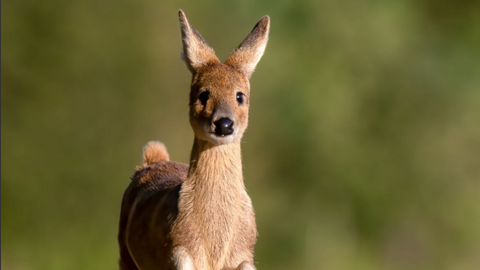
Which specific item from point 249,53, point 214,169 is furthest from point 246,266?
point 249,53

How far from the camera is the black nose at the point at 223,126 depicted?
479 cm

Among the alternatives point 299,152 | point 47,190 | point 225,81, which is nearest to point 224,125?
point 225,81

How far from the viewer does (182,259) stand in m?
4.79

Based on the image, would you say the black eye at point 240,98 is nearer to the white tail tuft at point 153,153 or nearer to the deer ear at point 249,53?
the deer ear at point 249,53

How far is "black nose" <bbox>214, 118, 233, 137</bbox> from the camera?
15.7 ft

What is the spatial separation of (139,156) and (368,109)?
9.68 feet

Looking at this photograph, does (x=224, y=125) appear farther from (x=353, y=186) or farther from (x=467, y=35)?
(x=467, y=35)

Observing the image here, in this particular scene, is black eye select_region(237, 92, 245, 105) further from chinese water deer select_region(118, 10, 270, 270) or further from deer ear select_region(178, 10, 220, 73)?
deer ear select_region(178, 10, 220, 73)

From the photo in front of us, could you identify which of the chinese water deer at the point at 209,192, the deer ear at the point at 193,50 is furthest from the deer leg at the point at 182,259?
the deer ear at the point at 193,50

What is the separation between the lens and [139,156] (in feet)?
36.2

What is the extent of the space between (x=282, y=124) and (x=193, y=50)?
5.76 m

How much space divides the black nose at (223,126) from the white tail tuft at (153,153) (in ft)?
5.67

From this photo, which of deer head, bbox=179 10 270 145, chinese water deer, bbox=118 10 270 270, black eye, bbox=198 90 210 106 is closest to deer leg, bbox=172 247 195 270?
chinese water deer, bbox=118 10 270 270

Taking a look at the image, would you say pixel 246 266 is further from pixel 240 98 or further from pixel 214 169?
pixel 240 98
